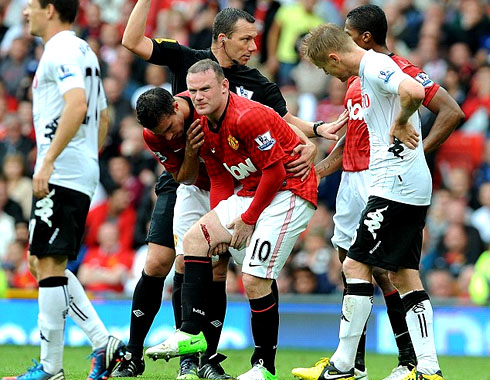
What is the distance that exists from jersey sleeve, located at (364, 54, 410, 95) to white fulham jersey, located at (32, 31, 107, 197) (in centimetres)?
186

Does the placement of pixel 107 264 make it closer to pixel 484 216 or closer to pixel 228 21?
pixel 484 216

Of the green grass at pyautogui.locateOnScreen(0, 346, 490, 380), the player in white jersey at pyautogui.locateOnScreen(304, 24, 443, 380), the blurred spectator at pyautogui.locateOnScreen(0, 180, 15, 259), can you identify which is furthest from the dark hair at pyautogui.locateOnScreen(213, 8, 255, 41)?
the blurred spectator at pyautogui.locateOnScreen(0, 180, 15, 259)

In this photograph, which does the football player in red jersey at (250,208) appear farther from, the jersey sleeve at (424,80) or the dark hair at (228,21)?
the jersey sleeve at (424,80)

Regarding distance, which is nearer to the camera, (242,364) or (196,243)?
(196,243)

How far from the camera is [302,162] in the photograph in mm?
7480

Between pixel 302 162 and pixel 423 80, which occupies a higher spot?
pixel 423 80

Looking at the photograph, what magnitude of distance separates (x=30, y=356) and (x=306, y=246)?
4.61 meters

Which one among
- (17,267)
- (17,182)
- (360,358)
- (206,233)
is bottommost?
(17,267)

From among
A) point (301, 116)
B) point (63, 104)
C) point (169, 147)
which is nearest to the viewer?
point (63, 104)

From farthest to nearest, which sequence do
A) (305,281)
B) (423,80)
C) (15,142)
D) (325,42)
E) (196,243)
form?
(15,142) → (305,281) → (423,80) → (196,243) → (325,42)

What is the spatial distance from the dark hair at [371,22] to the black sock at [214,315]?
2243mm

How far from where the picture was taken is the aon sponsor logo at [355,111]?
7.95 metres

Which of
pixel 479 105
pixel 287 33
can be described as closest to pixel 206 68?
pixel 479 105

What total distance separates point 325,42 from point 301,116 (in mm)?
7708
